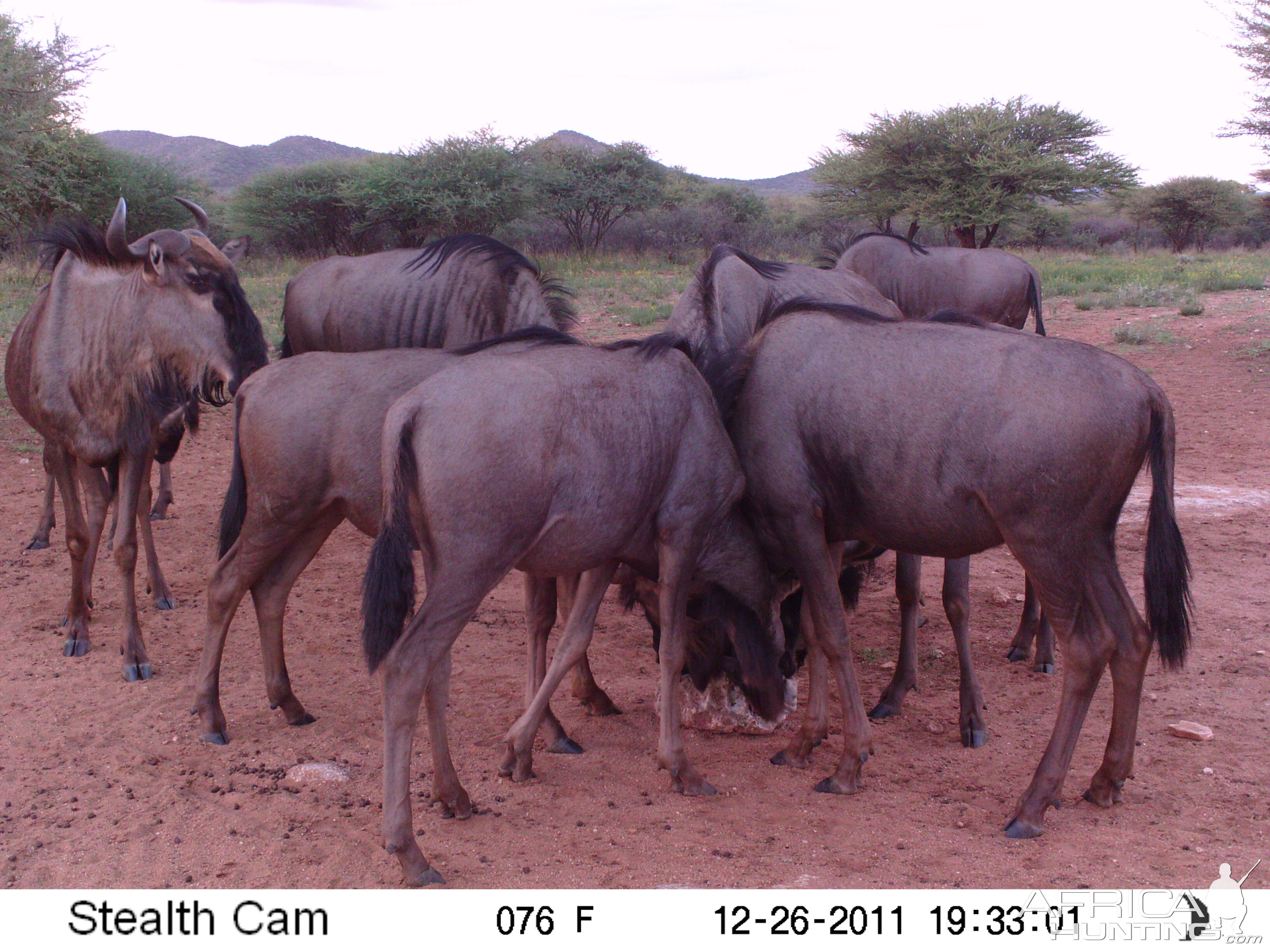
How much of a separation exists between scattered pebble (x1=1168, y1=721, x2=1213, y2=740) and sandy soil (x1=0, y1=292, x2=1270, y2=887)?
0.11 feet

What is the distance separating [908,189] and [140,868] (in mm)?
27417

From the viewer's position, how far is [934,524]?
3.59 metres

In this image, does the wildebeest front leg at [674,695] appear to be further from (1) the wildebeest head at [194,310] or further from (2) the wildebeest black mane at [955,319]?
(1) the wildebeest head at [194,310]

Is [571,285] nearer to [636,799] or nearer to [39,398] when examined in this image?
[39,398]

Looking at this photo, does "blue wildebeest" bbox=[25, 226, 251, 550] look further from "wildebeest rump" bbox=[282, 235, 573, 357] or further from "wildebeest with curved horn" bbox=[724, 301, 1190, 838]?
"wildebeest with curved horn" bbox=[724, 301, 1190, 838]

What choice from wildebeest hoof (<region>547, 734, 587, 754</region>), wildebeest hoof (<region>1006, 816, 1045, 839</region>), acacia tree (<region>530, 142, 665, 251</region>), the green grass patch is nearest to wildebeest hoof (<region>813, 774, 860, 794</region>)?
wildebeest hoof (<region>1006, 816, 1045, 839</region>)

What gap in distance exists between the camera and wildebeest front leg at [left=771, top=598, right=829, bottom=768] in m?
4.05

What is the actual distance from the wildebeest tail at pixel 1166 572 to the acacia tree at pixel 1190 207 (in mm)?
39172

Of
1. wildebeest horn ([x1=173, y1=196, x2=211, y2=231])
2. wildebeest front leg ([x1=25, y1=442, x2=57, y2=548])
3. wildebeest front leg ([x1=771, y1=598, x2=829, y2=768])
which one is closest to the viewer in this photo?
wildebeest front leg ([x1=771, y1=598, x2=829, y2=768])

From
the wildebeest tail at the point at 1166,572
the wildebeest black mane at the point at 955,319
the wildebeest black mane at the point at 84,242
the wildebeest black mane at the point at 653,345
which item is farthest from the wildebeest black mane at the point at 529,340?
the wildebeest black mane at the point at 84,242

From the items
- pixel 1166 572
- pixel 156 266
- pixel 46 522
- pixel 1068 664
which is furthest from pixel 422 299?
pixel 1166 572

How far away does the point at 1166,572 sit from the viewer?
3.59m

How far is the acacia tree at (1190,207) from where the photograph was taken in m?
38.2

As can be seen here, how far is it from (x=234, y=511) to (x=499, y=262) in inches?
100.0
